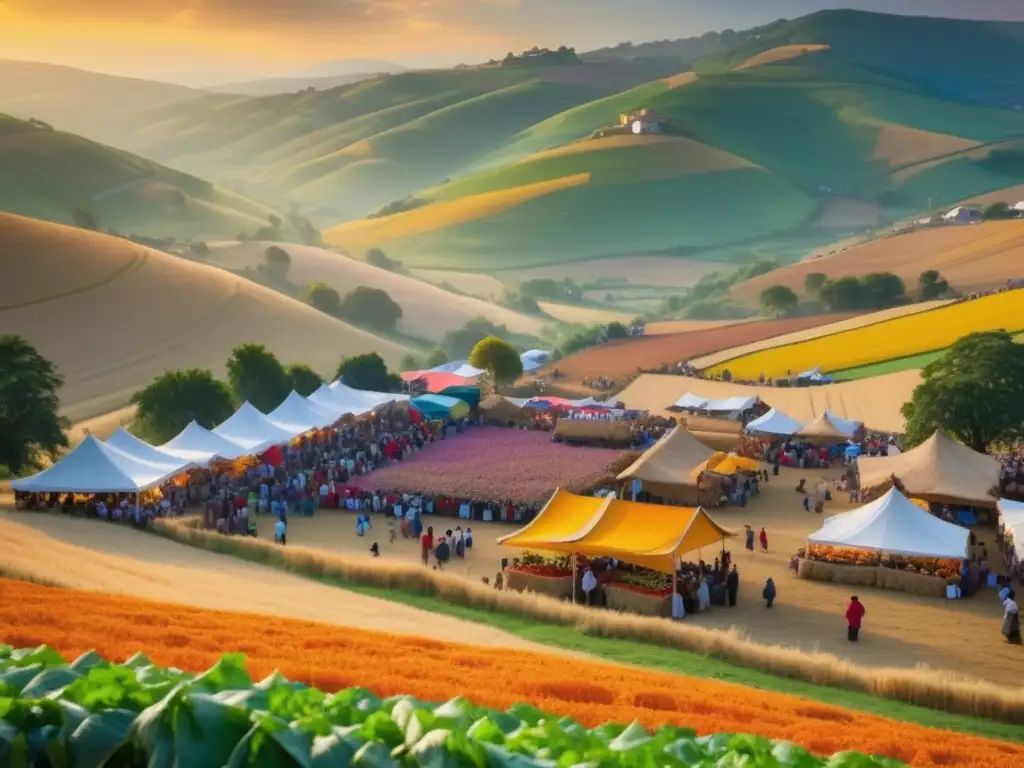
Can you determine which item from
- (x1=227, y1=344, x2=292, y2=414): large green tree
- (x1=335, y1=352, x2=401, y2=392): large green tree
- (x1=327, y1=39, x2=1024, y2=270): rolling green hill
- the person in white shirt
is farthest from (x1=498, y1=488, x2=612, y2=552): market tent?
(x1=327, y1=39, x2=1024, y2=270): rolling green hill

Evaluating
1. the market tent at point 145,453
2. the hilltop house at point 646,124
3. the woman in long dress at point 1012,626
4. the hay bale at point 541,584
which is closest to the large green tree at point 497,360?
the market tent at point 145,453

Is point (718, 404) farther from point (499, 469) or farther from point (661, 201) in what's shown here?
point (661, 201)

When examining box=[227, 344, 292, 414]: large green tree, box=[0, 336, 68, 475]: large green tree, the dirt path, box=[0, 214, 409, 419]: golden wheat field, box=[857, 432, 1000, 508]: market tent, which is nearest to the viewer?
the dirt path

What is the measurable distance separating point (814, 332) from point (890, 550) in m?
47.2

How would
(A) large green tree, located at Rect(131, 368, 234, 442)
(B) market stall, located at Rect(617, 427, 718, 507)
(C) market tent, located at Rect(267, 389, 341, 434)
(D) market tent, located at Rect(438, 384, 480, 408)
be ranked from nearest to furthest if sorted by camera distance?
(B) market stall, located at Rect(617, 427, 718, 507) < (C) market tent, located at Rect(267, 389, 341, 434) < (A) large green tree, located at Rect(131, 368, 234, 442) < (D) market tent, located at Rect(438, 384, 480, 408)

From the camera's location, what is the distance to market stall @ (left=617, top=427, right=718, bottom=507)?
1398 inches

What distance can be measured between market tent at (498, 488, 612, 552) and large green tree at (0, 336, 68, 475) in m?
19.3

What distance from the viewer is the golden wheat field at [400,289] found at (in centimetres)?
10444

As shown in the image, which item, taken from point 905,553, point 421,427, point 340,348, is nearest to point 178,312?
point 340,348

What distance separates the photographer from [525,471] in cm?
3769

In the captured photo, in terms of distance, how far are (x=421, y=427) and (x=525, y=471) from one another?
819 centimetres

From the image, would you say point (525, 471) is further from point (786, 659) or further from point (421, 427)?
point (786, 659)

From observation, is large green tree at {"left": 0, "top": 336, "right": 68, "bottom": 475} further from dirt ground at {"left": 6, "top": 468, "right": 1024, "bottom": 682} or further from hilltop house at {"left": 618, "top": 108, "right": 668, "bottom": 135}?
hilltop house at {"left": 618, "top": 108, "right": 668, "bottom": 135}

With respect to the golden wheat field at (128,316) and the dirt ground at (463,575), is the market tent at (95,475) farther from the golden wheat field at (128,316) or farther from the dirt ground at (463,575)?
the golden wheat field at (128,316)
